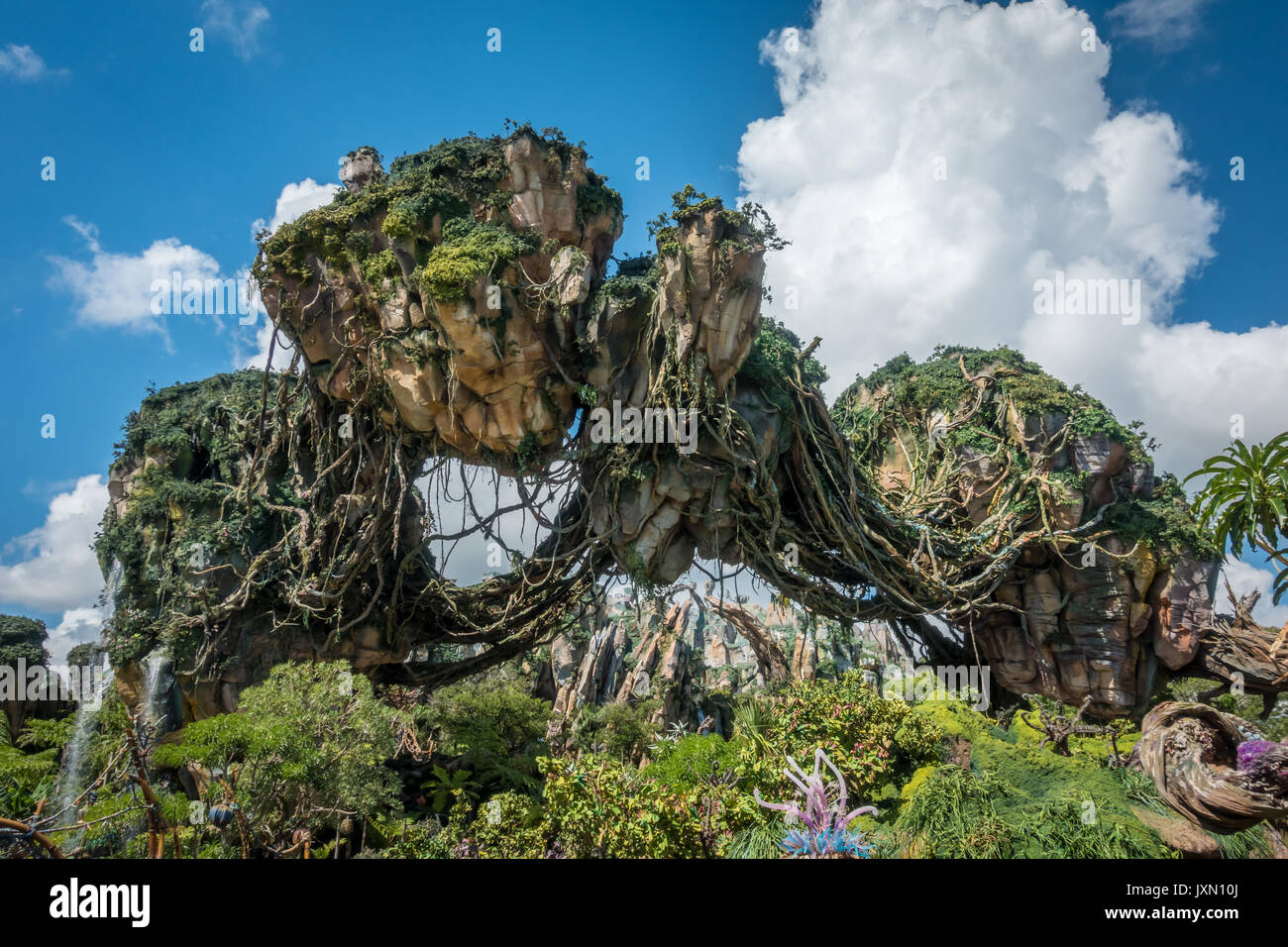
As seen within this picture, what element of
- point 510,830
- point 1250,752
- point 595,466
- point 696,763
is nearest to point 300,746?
point 510,830

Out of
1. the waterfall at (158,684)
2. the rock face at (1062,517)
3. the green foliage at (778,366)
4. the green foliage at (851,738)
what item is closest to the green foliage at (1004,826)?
the green foliage at (851,738)

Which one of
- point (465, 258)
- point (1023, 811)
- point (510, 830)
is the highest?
point (465, 258)

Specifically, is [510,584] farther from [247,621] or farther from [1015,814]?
[1015,814]

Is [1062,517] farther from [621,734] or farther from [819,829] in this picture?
[819,829]

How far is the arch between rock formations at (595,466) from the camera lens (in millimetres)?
9852

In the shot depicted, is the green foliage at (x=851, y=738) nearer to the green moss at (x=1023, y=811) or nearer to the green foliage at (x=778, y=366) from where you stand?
the green moss at (x=1023, y=811)

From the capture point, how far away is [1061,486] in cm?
1348

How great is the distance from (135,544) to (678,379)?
9.83 metres

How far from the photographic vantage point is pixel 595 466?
11445mm

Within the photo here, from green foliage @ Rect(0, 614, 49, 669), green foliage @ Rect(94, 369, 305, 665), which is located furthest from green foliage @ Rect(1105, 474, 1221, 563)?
green foliage @ Rect(0, 614, 49, 669)

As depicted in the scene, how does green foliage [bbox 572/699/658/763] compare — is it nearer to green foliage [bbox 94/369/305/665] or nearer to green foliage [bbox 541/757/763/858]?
green foliage [bbox 94/369/305/665]

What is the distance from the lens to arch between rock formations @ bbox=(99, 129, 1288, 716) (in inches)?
388

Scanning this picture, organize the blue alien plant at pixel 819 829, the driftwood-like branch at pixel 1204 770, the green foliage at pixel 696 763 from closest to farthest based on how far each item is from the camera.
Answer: the driftwood-like branch at pixel 1204 770 < the blue alien plant at pixel 819 829 < the green foliage at pixel 696 763

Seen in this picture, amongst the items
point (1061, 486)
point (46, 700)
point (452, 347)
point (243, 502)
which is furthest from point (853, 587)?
point (46, 700)
